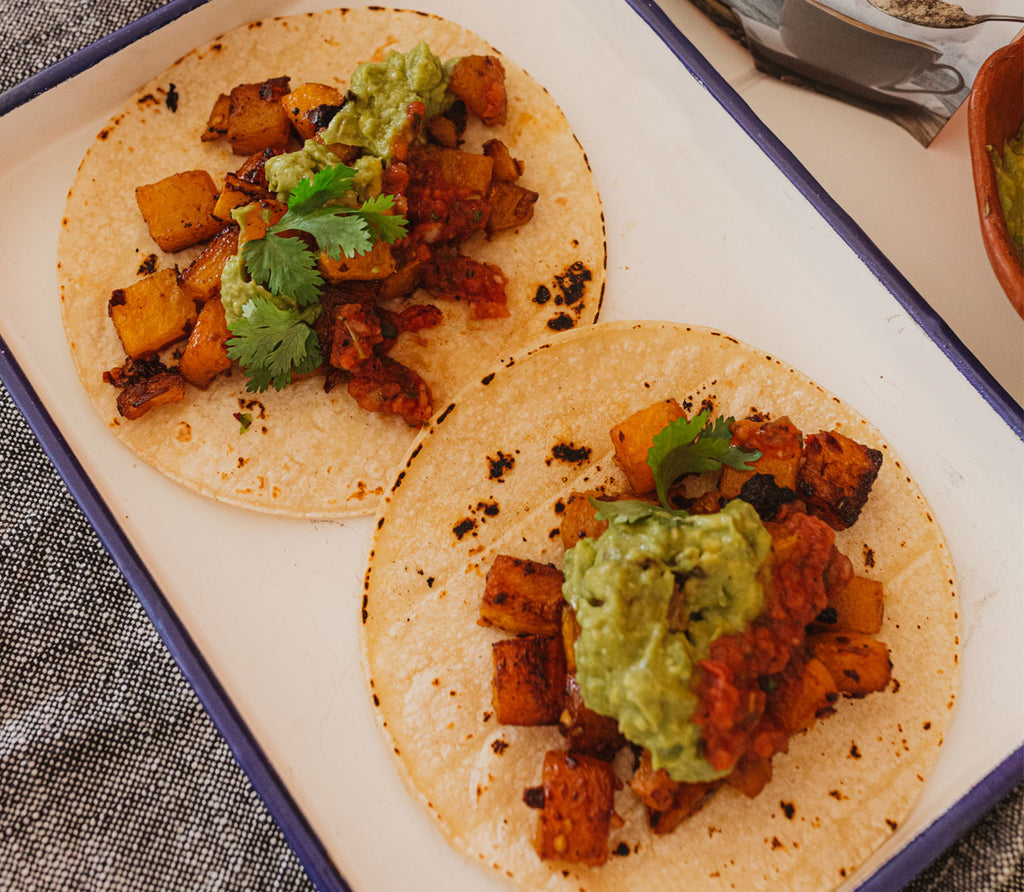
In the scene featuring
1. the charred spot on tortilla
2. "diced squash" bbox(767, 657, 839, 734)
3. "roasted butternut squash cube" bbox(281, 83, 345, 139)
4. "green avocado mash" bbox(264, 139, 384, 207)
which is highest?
"roasted butternut squash cube" bbox(281, 83, 345, 139)

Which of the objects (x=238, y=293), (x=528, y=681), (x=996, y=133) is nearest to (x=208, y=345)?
(x=238, y=293)

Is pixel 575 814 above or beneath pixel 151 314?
beneath

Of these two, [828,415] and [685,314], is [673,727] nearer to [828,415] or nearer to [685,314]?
[828,415]

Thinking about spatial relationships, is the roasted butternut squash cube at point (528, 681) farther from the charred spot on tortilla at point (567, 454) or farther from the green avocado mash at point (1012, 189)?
the green avocado mash at point (1012, 189)

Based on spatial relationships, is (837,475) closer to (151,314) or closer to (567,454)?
(567,454)

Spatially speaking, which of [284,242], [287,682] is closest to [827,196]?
[284,242]

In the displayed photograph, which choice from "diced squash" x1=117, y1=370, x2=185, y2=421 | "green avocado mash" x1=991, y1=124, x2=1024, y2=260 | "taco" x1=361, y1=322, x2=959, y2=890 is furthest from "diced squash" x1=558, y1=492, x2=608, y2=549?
"green avocado mash" x1=991, y1=124, x2=1024, y2=260

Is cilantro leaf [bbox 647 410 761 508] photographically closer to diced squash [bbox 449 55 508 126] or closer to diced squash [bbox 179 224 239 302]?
diced squash [bbox 449 55 508 126]

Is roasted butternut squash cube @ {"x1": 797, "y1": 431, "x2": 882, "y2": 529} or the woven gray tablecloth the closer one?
roasted butternut squash cube @ {"x1": 797, "y1": 431, "x2": 882, "y2": 529}
